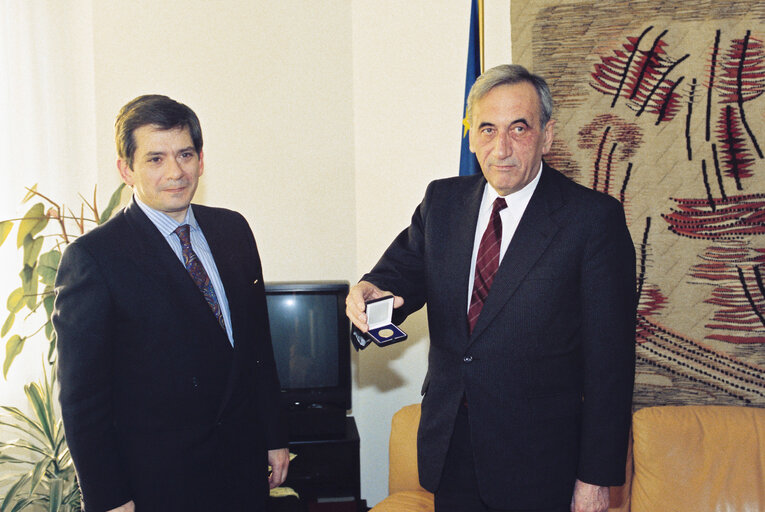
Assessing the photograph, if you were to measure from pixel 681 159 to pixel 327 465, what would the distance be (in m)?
2.17

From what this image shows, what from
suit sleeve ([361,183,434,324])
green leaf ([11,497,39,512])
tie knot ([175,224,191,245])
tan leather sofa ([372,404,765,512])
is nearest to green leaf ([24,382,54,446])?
Answer: green leaf ([11,497,39,512])

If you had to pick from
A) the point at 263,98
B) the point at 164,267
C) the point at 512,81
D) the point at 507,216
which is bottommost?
the point at 164,267

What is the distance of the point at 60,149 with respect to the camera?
302 cm

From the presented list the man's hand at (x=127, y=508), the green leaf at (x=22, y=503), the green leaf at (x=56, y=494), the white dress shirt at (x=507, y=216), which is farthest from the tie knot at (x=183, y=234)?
the green leaf at (x=22, y=503)

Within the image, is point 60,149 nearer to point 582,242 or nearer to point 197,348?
point 197,348

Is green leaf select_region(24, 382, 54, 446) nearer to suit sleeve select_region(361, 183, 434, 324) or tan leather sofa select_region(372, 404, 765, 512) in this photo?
tan leather sofa select_region(372, 404, 765, 512)

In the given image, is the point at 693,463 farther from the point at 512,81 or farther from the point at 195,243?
the point at 195,243

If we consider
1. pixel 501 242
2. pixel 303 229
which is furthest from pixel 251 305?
pixel 303 229

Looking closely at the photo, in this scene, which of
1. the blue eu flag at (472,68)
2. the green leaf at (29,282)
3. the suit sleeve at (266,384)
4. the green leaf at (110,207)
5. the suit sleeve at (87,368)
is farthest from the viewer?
the blue eu flag at (472,68)

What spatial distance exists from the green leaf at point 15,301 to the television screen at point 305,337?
42.0 inches

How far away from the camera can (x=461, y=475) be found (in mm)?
1598

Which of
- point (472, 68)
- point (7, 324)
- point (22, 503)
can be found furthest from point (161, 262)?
point (472, 68)

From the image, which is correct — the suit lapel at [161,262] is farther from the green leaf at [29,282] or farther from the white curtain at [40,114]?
the white curtain at [40,114]

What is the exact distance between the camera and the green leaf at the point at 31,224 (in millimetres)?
2424
